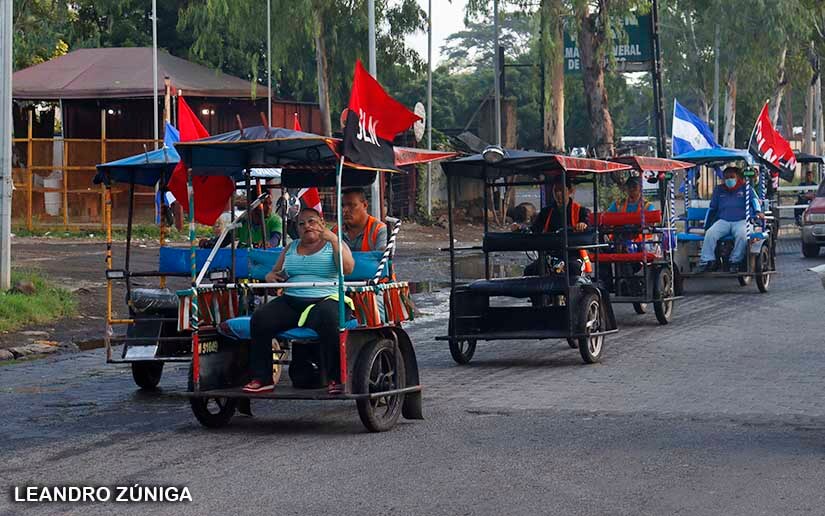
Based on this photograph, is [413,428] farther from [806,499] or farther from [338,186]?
[806,499]

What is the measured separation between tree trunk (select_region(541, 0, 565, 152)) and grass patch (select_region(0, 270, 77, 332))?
17.9 meters

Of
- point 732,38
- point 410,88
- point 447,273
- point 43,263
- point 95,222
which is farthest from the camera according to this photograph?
point 410,88

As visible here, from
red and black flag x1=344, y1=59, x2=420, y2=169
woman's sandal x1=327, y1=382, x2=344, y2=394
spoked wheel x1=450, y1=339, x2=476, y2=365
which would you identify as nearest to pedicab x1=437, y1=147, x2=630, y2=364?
spoked wheel x1=450, y1=339, x2=476, y2=365

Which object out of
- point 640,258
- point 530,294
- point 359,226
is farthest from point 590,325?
point 640,258

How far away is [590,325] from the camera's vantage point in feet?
45.6

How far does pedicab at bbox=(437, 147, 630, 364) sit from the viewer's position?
13.8 metres

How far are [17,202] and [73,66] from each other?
7.30 metres

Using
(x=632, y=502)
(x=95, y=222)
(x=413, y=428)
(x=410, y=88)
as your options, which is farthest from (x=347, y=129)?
(x=410, y=88)

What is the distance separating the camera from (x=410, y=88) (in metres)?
69.6

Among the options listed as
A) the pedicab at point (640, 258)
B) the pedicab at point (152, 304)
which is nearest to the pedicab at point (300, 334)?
the pedicab at point (152, 304)

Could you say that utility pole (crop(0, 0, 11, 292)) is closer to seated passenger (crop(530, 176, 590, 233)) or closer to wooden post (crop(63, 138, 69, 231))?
seated passenger (crop(530, 176, 590, 233))

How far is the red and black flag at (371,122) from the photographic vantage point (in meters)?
9.65

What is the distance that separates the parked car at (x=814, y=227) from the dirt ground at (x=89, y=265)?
314 inches

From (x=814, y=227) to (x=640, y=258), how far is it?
13.6 meters
